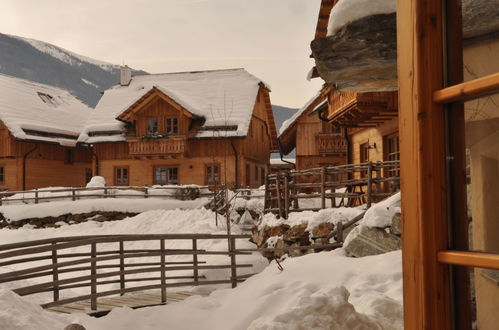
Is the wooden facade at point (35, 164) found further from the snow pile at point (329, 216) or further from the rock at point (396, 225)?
the rock at point (396, 225)

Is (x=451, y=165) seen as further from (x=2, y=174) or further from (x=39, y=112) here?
(x=39, y=112)

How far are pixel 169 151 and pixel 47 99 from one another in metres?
15.6

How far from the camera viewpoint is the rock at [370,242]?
8586mm

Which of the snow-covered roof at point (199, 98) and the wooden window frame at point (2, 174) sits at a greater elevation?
the snow-covered roof at point (199, 98)

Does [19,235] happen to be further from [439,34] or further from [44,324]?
[439,34]

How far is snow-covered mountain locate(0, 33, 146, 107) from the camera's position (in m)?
159

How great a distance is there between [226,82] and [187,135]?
673cm

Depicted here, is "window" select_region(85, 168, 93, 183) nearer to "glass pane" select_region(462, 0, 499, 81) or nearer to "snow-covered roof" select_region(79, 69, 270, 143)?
"snow-covered roof" select_region(79, 69, 270, 143)

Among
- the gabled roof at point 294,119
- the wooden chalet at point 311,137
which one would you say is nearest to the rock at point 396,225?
the gabled roof at point 294,119

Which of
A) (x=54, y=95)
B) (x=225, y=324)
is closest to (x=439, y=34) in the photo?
(x=225, y=324)

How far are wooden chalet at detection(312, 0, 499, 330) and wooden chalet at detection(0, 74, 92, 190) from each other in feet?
104

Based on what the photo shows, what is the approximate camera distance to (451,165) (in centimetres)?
199

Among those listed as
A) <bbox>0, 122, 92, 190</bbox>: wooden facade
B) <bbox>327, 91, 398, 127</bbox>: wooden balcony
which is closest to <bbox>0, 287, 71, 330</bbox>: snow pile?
<bbox>327, 91, 398, 127</bbox>: wooden balcony

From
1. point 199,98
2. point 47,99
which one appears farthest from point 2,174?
point 199,98
